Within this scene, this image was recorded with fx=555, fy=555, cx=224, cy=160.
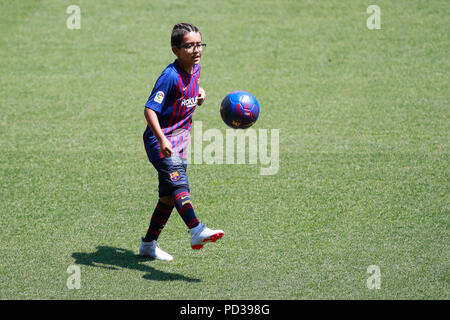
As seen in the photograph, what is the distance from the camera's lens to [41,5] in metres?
13.8

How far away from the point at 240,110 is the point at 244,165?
97.1 inches

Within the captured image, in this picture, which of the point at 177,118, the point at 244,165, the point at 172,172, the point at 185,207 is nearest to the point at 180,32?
the point at 177,118

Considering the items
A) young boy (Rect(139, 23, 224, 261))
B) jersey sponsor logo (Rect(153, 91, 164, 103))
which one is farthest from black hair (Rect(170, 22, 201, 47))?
jersey sponsor logo (Rect(153, 91, 164, 103))

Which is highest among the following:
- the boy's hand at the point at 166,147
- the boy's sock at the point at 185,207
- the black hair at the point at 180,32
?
the black hair at the point at 180,32

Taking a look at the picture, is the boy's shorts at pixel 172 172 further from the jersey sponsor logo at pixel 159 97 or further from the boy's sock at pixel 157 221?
the jersey sponsor logo at pixel 159 97

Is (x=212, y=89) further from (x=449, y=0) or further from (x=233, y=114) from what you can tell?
(x=449, y=0)

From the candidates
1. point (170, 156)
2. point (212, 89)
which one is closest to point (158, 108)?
point (170, 156)

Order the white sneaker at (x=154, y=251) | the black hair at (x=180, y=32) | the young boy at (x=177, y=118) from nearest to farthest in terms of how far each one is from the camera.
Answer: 1. the young boy at (x=177, y=118)
2. the black hair at (x=180, y=32)
3. the white sneaker at (x=154, y=251)

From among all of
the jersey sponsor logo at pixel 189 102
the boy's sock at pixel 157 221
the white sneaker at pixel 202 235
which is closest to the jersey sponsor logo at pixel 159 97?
the jersey sponsor logo at pixel 189 102

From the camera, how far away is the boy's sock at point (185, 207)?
16.8 ft

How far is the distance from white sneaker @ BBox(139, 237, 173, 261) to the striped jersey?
0.92 metres

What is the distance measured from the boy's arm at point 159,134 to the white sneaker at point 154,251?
109 cm

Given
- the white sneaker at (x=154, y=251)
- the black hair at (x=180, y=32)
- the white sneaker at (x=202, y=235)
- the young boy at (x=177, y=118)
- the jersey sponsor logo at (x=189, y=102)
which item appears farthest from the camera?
the white sneaker at (x=154, y=251)
